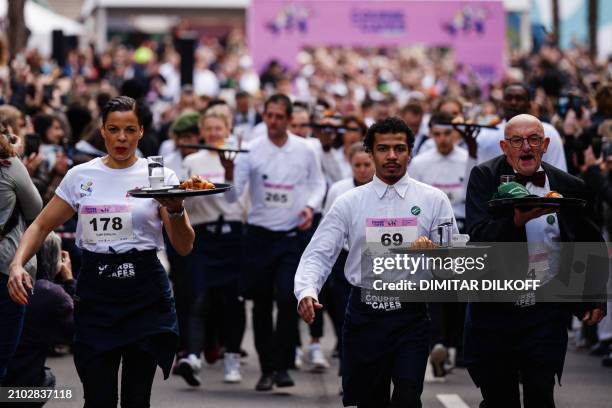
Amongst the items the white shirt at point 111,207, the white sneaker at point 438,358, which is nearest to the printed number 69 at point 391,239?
the white shirt at point 111,207

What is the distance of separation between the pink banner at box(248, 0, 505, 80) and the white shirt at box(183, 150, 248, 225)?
1498 cm

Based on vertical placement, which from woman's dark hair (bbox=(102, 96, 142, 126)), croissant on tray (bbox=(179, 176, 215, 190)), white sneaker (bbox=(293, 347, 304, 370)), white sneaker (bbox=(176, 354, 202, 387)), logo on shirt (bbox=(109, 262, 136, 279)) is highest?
woman's dark hair (bbox=(102, 96, 142, 126))

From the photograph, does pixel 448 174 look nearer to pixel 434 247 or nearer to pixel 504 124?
pixel 504 124

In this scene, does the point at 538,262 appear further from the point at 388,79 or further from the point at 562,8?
the point at 562,8

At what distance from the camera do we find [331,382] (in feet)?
37.6

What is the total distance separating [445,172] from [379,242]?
4.87m

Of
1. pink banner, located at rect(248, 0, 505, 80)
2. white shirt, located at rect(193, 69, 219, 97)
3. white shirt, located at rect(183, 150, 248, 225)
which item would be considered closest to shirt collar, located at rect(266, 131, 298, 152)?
white shirt, located at rect(183, 150, 248, 225)

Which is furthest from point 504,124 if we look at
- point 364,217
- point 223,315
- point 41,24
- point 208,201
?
point 41,24

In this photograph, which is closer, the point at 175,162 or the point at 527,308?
the point at 527,308

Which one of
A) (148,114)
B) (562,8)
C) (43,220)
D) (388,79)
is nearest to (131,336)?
(43,220)

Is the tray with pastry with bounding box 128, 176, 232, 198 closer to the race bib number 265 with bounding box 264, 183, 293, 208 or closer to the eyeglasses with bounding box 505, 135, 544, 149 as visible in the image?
the eyeglasses with bounding box 505, 135, 544, 149

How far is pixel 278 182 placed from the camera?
11.4 m

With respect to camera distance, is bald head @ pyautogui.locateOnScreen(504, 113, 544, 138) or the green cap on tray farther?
bald head @ pyautogui.locateOnScreen(504, 113, 544, 138)

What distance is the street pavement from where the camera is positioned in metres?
10.3
